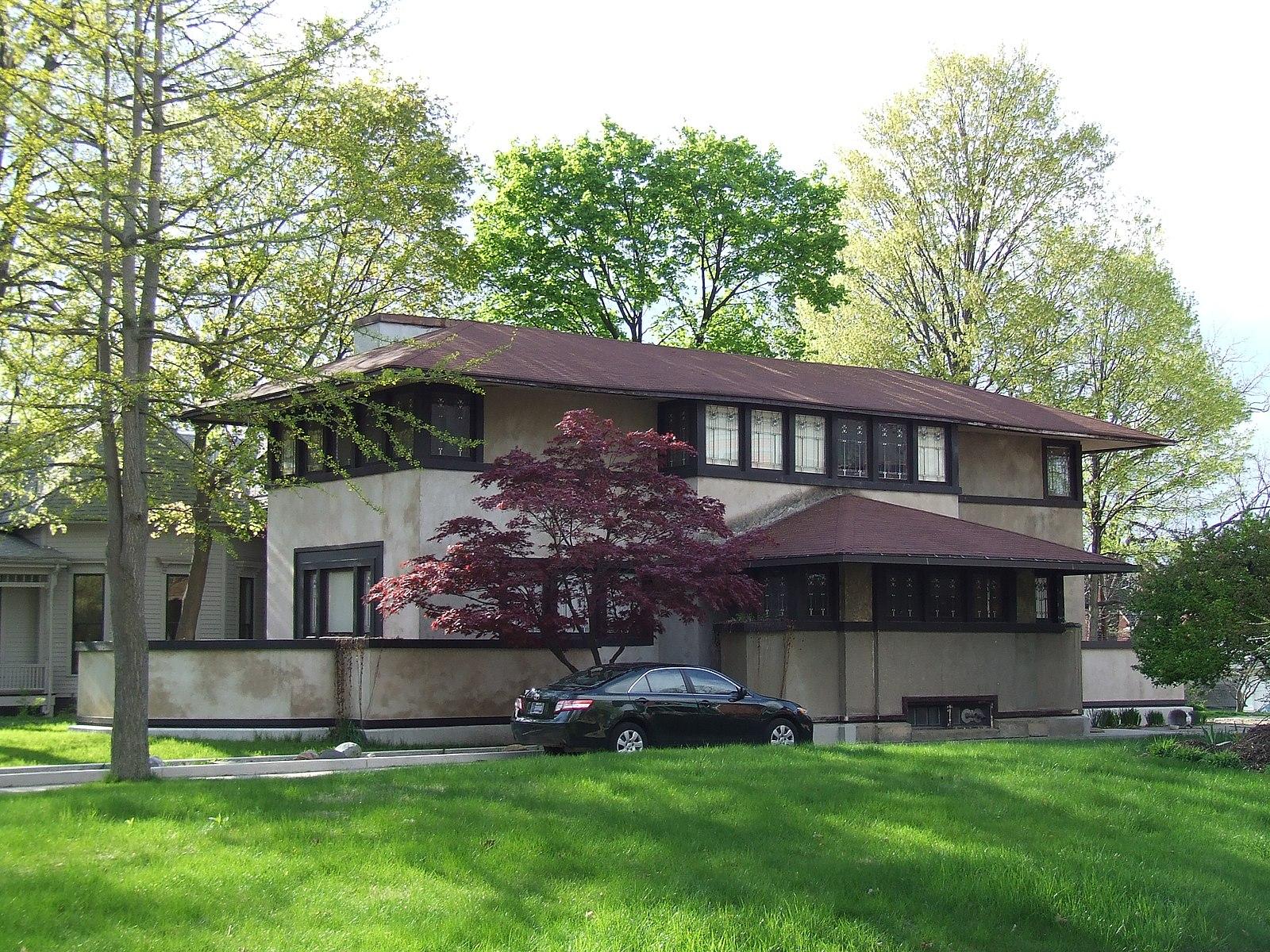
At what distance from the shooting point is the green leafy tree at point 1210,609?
19.3 metres

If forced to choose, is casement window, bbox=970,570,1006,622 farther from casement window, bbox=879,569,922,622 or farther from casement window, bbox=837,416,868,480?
casement window, bbox=837,416,868,480

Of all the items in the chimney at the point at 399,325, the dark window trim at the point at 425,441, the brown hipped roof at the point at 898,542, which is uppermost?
the chimney at the point at 399,325

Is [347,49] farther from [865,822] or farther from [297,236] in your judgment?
[865,822]

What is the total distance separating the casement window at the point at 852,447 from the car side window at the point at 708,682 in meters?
9.22

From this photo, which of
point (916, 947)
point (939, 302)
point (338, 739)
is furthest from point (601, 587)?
point (939, 302)

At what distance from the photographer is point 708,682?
814 inches

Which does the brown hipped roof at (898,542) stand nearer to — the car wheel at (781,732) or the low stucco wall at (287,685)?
the car wheel at (781,732)

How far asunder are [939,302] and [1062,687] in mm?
18913

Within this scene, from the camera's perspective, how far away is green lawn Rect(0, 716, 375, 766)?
20047mm

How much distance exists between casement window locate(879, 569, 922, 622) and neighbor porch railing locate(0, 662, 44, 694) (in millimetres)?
19050

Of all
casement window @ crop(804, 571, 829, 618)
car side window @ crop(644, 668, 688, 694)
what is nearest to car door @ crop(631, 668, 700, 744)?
car side window @ crop(644, 668, 688, 694)

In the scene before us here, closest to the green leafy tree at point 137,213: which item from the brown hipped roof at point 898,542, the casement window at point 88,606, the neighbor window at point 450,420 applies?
the neighbor window at point 450,420

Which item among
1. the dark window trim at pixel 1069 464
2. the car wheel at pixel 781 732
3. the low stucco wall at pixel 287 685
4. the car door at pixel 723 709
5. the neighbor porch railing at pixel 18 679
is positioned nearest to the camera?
the car door at pixel 723 709

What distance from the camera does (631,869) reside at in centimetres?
1095
